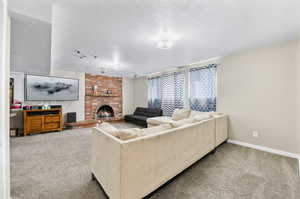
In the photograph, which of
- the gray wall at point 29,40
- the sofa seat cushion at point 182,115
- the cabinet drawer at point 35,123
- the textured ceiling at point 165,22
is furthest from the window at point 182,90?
the cabinet drawer at point 35,123

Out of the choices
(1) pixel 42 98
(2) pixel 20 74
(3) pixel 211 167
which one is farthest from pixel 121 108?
(3) pixel 211 167

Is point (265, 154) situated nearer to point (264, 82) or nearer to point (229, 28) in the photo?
point (264, 82)

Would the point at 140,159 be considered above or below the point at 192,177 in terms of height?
above

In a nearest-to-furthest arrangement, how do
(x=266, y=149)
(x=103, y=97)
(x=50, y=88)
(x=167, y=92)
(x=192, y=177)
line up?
(x=192, y=177) < (x=266, y=149) < (x=50, y=88) < (x=167, y=92) < (x=103, y=97)

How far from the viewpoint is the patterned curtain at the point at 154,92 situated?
5594 mm

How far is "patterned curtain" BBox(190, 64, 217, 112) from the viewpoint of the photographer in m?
3.74

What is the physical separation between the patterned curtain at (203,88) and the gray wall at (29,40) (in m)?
3.85

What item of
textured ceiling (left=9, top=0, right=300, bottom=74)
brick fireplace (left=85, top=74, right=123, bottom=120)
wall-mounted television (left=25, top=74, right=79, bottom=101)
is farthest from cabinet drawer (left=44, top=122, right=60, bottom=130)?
textured ceiling (left=9, top=0, right=300, bottom=74)

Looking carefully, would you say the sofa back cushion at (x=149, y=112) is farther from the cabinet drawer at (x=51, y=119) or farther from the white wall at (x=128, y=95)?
the cabinet drawer at (x=51, y=119)

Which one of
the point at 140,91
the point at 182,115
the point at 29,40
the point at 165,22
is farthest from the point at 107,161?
the point at 140,91

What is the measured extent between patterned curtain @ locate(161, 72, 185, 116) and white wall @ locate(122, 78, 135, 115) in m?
2.25

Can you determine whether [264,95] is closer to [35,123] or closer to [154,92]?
[154,92]

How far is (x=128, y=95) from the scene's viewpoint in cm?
689

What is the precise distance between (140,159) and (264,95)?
3.10 m
